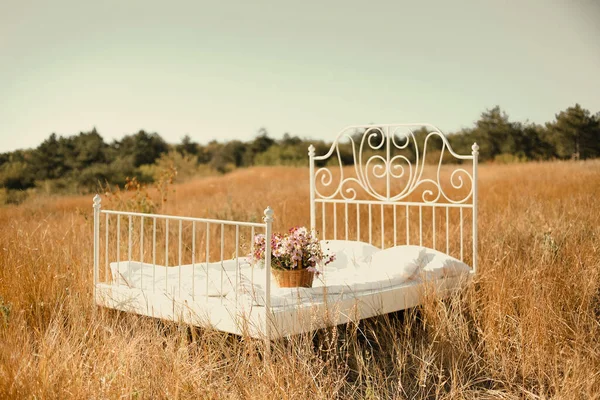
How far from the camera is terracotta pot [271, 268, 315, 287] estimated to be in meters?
4.00

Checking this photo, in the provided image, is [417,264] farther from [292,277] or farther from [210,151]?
[210,151]

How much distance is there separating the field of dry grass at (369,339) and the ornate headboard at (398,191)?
0.45m

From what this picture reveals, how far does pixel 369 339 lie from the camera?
14.5 feet

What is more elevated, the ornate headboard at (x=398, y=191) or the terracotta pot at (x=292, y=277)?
the ornate headboard at (x=398, y=191)

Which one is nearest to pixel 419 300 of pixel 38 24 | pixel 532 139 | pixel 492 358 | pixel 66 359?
pixel 492 358

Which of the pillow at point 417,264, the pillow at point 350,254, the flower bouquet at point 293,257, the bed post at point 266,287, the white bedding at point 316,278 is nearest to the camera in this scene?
the bed post at point 266,287

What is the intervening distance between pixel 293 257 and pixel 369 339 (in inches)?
36.9

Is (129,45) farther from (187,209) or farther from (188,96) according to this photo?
(187,209)

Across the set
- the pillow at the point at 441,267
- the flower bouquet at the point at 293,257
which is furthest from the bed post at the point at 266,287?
the pillow at the point at 441,267

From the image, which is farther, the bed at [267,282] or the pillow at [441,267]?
the pillow at [441,267]

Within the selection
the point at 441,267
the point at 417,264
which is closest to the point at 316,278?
the point at 417,264

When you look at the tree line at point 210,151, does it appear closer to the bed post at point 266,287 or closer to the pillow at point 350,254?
the pillow at point 350,254

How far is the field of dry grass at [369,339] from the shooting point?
9.57ft

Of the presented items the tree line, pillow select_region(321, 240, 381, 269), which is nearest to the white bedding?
pillow select_region(321, 240, 381, 269)
